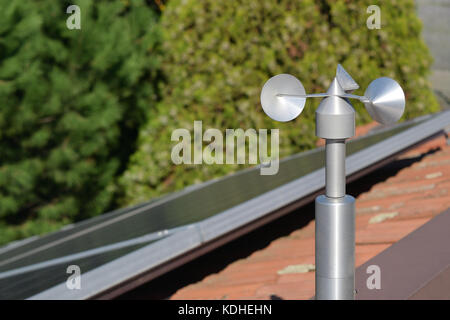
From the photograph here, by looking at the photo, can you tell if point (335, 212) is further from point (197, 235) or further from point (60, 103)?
point (60, 103)

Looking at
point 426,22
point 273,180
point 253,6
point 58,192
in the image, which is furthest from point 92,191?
point 426,22

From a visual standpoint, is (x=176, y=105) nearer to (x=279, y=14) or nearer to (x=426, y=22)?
(x=279, y=14)

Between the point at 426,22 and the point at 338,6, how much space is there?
3126 mm

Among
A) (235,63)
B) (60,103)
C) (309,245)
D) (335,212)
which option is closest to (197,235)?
(309,245)

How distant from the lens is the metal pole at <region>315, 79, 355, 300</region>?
1100 mm

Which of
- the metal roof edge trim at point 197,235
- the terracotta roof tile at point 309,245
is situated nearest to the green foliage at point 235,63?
the terracotta roof tile at point 309,245

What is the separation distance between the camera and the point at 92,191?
608cm

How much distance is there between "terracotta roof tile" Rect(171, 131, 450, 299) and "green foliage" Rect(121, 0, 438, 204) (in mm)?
3499

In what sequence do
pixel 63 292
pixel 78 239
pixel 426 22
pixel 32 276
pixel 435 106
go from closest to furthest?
pixel 63 292 → pixel 32 276 → pixel 78 239 → pixel 435 106 → pixel 426 22

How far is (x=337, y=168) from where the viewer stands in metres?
1.12

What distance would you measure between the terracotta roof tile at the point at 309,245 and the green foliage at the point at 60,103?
3199mm

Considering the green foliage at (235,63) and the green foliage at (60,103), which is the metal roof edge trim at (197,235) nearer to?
the green foliage at (60,103)

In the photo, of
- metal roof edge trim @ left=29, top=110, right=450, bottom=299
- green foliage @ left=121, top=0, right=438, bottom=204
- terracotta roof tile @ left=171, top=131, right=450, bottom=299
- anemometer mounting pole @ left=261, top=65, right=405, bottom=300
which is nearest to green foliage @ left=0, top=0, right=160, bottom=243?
green foliage @ left=121, top=0, right=438, bottom=204

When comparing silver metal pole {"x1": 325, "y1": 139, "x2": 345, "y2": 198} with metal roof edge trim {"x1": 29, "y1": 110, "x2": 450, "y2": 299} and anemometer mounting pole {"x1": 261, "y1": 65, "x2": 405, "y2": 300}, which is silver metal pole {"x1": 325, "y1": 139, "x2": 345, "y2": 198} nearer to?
anemometer mounting pole {"x1": 261, "y1": 65, "x2": 405, "y2": 300}
